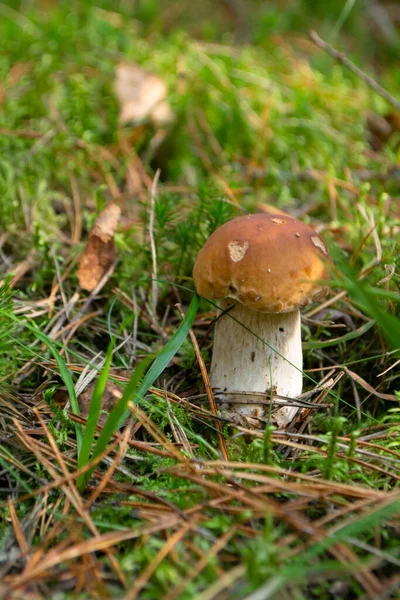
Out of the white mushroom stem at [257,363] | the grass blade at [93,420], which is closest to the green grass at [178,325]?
the grass blade at [93,420]

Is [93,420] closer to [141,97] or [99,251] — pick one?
[99,251]

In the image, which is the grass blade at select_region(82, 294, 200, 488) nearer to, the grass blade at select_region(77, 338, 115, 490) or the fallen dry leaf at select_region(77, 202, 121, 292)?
the grass blade at select_region(77, 338, 115, 490)

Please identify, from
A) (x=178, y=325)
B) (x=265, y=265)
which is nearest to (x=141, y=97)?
(x=178, y=325)

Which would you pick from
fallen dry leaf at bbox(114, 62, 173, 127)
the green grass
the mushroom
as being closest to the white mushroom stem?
the mushroom

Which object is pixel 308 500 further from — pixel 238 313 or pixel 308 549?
pixel 238 313

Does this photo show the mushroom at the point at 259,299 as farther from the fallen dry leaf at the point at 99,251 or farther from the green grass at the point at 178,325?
A: the fallen dry leaf at the point at 99,251

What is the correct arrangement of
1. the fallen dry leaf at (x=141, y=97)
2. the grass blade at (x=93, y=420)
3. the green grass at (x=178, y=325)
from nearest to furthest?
the green grass at (x=178, y=325), the grass blade at (x=93, y=420), the fallen dry leaf at (x=141, y=97)

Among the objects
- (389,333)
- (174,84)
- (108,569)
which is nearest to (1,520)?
(108,569)
